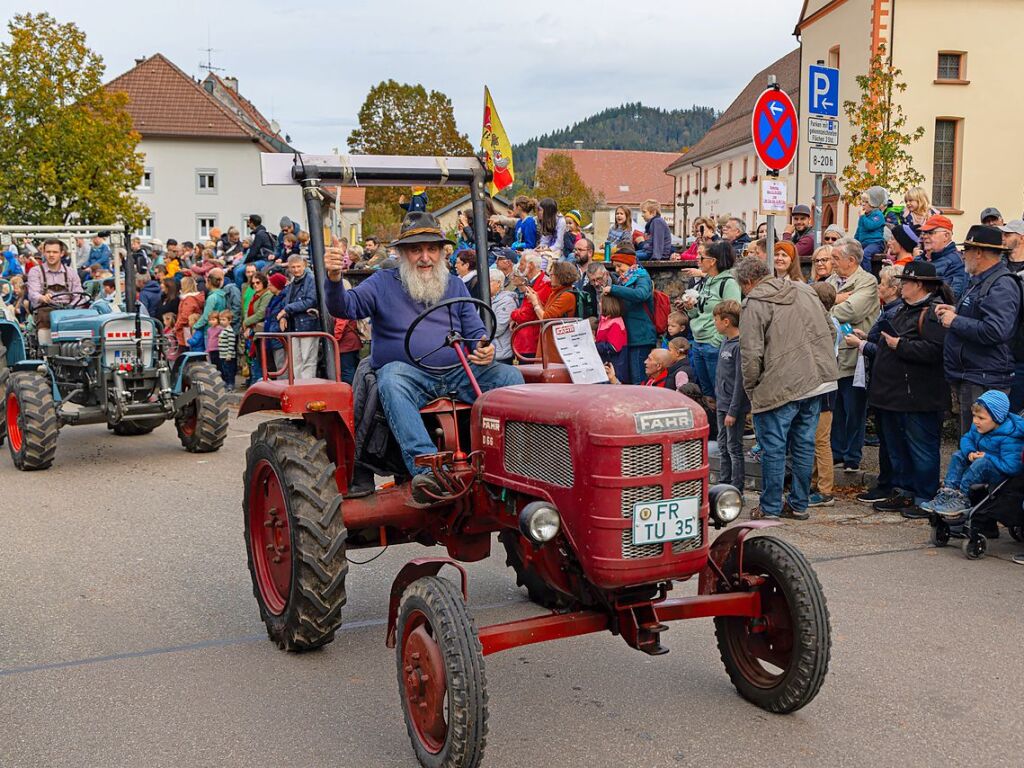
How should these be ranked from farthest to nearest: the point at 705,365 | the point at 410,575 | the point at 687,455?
the point at 705,365
the point at 410,575
the point at 687,455

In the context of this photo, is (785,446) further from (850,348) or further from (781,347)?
(850,348)

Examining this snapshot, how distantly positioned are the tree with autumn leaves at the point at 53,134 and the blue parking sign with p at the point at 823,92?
33.2m

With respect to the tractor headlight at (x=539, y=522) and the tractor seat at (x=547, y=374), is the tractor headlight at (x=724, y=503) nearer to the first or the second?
the tractor headlight at (x=539, y=522)

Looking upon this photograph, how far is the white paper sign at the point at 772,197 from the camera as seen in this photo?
29.9ft

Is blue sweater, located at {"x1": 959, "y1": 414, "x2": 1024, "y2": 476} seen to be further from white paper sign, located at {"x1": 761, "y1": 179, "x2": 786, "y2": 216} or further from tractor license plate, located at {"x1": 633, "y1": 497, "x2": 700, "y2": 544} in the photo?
tractor license plate, located at {"x1": 633, "y1": 497, "x2": 700, "y2": 544}

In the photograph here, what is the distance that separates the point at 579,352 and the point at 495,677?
1896 millimetres

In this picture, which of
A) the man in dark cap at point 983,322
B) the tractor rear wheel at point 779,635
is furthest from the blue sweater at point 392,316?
the man in dark cap at point 983,322

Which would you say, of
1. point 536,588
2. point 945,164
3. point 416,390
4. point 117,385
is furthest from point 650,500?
point 945,164

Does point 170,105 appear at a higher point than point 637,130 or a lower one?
lower

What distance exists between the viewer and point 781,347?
305 inches

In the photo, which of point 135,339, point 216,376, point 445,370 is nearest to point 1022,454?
point 445,370

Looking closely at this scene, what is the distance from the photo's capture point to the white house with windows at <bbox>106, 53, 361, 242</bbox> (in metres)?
57.3

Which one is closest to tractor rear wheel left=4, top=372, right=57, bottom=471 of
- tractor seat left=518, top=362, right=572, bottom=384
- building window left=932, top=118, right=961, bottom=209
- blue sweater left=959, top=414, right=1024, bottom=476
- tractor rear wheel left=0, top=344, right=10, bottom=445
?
tractor rear wheel left=0, top=344, right=10, bottom=445

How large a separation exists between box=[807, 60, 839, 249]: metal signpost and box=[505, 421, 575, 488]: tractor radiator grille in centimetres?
642
